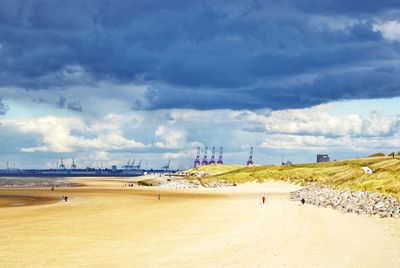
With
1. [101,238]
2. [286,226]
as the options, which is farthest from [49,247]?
[286,226]

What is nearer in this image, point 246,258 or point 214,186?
point 246,258

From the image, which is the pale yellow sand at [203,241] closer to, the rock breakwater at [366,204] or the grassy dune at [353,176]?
the rock breakwater at [366,204]

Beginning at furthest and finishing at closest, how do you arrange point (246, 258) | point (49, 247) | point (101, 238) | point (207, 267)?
point (101, 238) < point (49, 247) < point (246, 258) < point (207, 267)

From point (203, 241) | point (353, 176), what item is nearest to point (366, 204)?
point (203, 241)

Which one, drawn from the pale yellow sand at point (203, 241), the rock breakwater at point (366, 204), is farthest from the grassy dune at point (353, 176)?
the pale yellow sand at point (203, 241)

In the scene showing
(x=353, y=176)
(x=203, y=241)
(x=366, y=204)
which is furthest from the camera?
(x=353, y=176)

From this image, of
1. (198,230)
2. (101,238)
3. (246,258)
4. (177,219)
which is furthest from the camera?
(177,219)

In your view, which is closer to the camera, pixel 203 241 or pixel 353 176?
pixel 203 241

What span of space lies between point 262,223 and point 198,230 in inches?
297

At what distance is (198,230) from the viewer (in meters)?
45.6

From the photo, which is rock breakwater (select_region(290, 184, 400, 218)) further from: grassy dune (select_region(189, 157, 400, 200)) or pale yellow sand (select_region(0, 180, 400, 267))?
grassy dune (select_region(189, 157, 400, 200))

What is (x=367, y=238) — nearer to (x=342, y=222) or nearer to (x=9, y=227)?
(x=342, y=222)

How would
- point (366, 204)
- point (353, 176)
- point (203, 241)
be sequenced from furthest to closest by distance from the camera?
point (353, 176), point (366, 204), point (203, 241)

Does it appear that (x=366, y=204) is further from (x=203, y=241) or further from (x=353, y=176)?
(x=353, y=176)
